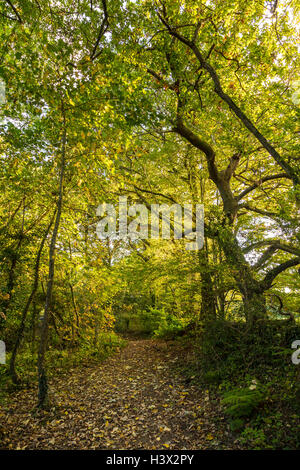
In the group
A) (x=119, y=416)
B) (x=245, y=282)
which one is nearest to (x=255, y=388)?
(x=245, y=282)

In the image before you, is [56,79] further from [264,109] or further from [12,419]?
[12,419]

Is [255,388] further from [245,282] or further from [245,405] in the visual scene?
[245,282]

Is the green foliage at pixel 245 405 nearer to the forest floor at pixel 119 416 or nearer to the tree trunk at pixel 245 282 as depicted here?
the forest floor at pixel 119 416

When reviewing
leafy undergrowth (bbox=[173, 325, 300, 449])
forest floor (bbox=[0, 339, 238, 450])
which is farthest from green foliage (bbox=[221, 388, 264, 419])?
forest floor (bbox=[0, 339, 238, 450])

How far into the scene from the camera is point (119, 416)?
4.63m

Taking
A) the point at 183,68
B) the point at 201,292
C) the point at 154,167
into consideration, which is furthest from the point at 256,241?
the point at 154,167

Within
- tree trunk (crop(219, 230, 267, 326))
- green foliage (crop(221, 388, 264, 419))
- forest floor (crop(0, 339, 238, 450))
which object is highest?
tree trunk (crop(219, 230, 267, 326))

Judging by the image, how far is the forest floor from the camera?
376cm

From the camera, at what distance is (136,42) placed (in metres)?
5.87

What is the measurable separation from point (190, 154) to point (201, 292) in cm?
561

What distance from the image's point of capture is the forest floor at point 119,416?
12.3 ft

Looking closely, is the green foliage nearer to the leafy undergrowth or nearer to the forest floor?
the leafy undergrowth

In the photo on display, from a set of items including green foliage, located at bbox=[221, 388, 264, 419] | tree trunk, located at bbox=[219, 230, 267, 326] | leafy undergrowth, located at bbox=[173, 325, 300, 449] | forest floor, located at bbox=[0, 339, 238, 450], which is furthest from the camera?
tree trunk, located at bbox=[219, 230, 267, 326]

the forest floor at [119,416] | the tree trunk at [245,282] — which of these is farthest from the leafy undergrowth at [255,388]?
the tree trunk at [245,282]
